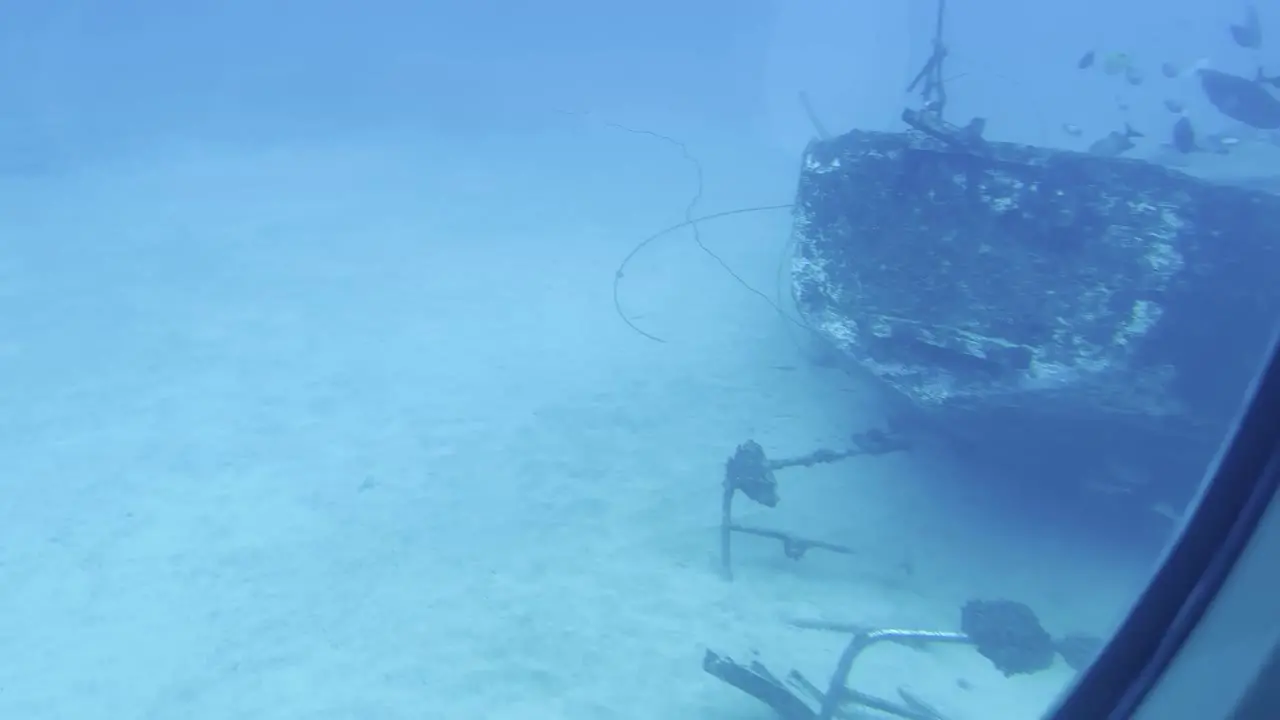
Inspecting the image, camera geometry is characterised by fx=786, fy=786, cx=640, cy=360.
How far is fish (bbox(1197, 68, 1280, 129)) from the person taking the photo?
24.3ft

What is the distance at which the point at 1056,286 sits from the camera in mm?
5230

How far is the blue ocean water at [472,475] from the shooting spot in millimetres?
4582

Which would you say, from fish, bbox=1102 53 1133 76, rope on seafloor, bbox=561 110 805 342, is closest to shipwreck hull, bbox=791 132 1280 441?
rope on seafloor, bbox=561 110 805 342

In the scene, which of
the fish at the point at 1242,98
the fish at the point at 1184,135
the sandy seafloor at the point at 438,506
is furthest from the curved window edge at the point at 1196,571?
the fish at the point at 1242,98

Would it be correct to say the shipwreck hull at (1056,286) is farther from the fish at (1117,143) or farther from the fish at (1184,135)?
the fish at (1117,143)

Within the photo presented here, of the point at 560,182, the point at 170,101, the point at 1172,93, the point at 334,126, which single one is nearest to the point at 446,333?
the point at 560,182

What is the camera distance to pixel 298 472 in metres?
6.27

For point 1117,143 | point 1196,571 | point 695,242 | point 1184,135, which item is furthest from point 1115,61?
point 1196,571

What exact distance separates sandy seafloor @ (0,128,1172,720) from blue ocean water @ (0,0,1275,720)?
26mm

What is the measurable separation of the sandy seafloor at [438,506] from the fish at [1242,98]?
458 centimetres

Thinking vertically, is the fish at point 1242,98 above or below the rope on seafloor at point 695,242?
above

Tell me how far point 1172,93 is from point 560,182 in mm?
23799

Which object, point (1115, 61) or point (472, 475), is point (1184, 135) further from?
point (472, 475)

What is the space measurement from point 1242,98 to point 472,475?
8007mm
